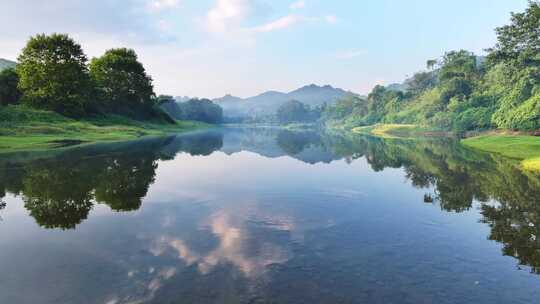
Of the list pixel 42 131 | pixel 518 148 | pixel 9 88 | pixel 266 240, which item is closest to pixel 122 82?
pixel 9 88

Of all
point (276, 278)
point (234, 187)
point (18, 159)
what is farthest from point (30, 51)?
point (276, 278)

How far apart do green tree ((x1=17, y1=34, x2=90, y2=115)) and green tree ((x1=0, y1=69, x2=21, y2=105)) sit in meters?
2.98

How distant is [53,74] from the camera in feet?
289

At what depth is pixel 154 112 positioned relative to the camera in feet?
449

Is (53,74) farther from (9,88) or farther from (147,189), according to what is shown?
(147,189)

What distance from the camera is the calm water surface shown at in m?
9.38

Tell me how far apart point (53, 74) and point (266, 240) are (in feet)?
313

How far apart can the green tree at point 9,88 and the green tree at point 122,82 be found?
22711mm

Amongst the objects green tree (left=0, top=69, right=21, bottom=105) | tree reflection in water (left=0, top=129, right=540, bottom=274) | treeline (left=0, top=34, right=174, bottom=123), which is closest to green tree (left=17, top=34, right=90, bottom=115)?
treeline (left=0, top=34, right=174, bottom=123)

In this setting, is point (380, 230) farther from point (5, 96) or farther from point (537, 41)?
point (5, 96)

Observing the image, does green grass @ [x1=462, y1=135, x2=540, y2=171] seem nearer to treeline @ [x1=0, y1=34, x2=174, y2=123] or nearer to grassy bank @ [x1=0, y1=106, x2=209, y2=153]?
grassy bank @ [x1=0, y1=106, x2=209, y2=153]

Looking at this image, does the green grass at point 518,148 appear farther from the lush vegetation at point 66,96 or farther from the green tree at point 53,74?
the green tree at point 53,74

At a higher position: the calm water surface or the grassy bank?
the grassy bank

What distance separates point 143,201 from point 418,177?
22758mm
